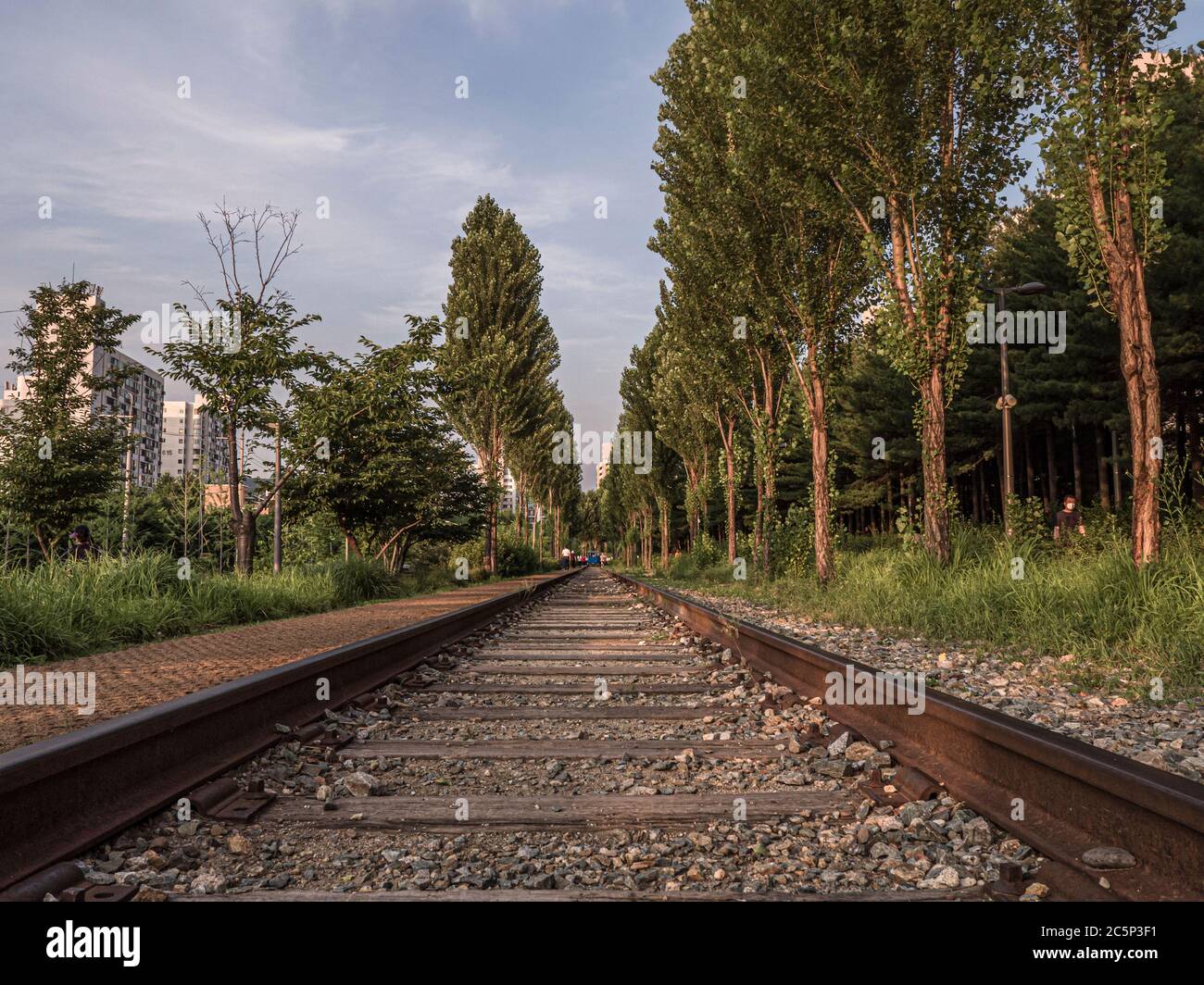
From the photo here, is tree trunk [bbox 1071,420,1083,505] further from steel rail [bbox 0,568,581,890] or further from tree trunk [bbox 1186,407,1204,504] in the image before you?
steel rail [bbox 0,568,581,890]

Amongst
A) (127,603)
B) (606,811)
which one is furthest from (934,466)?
(127,603)

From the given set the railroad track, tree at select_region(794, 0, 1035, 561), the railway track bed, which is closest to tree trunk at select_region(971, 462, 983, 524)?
tree at select_region(794, 0, 1035, 561)

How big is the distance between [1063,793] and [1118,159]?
318 inches

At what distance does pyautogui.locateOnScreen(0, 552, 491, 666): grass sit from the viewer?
19.2 feet

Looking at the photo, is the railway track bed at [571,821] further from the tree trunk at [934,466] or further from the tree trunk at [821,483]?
the tree trunk at [821,483]

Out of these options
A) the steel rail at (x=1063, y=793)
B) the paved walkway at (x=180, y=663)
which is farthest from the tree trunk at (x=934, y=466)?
the steel rail at (x=1063, y=793)

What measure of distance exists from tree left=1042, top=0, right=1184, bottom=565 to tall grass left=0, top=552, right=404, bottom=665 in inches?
379

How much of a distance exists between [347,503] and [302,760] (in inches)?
468

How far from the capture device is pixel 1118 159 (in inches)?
298

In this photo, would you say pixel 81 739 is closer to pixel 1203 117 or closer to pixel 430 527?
pixel 430 527

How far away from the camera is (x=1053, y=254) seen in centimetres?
2380

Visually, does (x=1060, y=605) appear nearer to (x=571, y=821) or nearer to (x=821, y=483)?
(x=571, y=821)

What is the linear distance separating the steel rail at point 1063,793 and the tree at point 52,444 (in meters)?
15.8

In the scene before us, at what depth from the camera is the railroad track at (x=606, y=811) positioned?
1871mm
